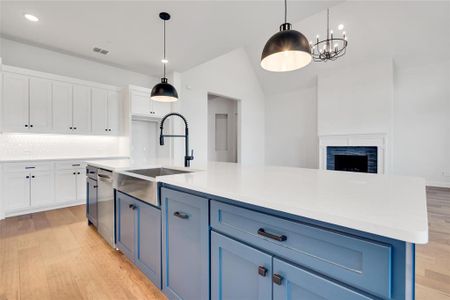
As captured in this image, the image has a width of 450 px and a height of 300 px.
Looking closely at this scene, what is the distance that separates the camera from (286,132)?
24.8 ft

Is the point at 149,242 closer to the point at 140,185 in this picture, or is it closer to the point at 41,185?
the point at 140,185

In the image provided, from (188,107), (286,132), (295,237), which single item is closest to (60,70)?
(188,107)

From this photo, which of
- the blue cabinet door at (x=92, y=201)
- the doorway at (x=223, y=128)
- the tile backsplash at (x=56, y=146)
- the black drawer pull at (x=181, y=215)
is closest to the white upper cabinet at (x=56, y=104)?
the tile backsplash at (x=56, y=146)

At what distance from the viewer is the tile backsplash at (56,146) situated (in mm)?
3680

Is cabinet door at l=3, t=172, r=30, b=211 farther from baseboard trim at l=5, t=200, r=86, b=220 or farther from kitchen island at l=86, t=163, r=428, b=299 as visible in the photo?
kitchen island at l=86, t=163, r=428, b=299

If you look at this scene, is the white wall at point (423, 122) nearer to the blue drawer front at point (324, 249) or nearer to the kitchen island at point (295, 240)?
the kitchen island at point (295, 240)

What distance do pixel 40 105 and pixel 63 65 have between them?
101cm

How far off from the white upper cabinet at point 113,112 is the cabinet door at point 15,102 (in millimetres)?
1273

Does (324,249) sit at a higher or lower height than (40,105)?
lower

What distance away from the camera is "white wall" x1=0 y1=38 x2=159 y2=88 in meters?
3.64

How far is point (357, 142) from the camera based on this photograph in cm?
572

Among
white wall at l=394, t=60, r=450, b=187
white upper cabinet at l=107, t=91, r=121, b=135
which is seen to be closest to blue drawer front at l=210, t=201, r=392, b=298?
white upper cabinet at l=107, t=91, r=121, b=135

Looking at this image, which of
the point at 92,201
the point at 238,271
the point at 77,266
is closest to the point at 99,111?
the point at 92,201

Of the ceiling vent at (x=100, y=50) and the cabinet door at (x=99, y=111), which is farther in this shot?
the cabinet door at (x=99, y=111)
